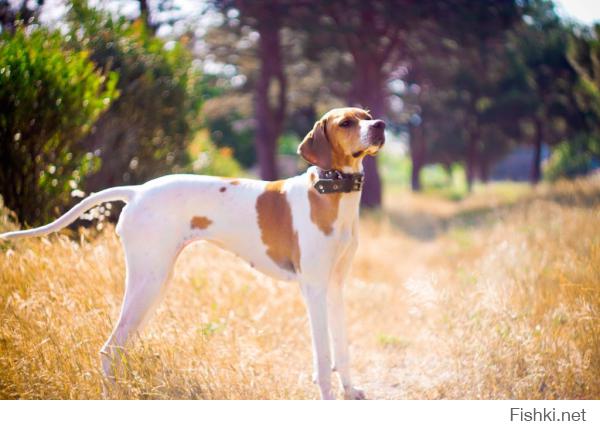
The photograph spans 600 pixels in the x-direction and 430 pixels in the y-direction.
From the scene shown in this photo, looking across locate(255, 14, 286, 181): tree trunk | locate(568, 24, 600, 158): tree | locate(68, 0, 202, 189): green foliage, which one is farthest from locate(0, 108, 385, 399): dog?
locate(255, 14, 286, 181): tree trunk

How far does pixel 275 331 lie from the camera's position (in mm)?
4281

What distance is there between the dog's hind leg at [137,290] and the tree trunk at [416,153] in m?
22.0

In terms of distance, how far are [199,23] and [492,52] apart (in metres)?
6.52

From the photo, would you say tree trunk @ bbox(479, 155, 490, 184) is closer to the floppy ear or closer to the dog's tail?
the floppy ear

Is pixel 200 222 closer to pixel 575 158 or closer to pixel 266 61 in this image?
pixel 266 61

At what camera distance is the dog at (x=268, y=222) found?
9.80ft

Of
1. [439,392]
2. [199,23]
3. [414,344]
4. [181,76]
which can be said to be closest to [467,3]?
[199,23]

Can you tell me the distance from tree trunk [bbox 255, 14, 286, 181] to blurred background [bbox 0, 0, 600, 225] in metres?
0.03

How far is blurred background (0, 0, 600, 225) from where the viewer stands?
4617 millimetres

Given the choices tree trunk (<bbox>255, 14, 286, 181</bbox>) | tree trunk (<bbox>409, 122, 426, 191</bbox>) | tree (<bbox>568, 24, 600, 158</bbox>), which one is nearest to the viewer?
tree (<bbox>568, 24, 600, 158</bbox>)

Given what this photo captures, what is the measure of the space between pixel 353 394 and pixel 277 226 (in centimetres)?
116

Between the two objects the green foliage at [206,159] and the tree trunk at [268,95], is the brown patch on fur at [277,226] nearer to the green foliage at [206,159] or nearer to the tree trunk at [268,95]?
the green foliage at [206,159]

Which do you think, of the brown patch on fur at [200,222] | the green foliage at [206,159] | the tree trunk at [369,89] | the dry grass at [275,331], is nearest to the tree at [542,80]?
the tree trunk at [369,89]

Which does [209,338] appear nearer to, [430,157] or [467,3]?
[467,3]
